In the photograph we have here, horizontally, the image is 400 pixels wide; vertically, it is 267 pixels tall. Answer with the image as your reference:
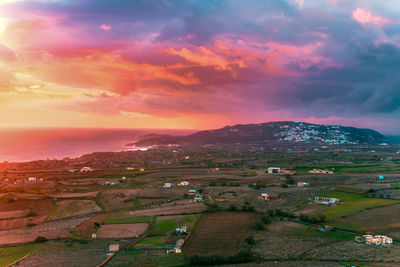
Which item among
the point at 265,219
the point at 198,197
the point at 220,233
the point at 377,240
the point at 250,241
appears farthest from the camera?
the point at 198,197

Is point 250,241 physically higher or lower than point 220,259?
higher

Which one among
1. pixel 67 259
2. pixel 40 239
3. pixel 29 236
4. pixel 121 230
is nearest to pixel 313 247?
pixel 121 230

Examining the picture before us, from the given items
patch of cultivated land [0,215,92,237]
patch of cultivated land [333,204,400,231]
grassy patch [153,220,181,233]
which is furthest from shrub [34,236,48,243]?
patch of cultivated land [333,204,400,231]

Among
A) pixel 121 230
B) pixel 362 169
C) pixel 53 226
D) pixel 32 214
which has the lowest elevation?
pixel 53 226

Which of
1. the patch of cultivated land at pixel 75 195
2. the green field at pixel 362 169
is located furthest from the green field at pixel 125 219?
the green field at pixel 362 169

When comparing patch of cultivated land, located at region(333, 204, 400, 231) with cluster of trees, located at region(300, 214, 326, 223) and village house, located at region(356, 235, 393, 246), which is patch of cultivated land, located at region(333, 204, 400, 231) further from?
village house, located at region(356, 235, 393, 246)

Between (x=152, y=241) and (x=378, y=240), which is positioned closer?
(x=378, y=240)

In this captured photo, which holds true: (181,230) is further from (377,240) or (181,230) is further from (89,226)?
(377,240)
